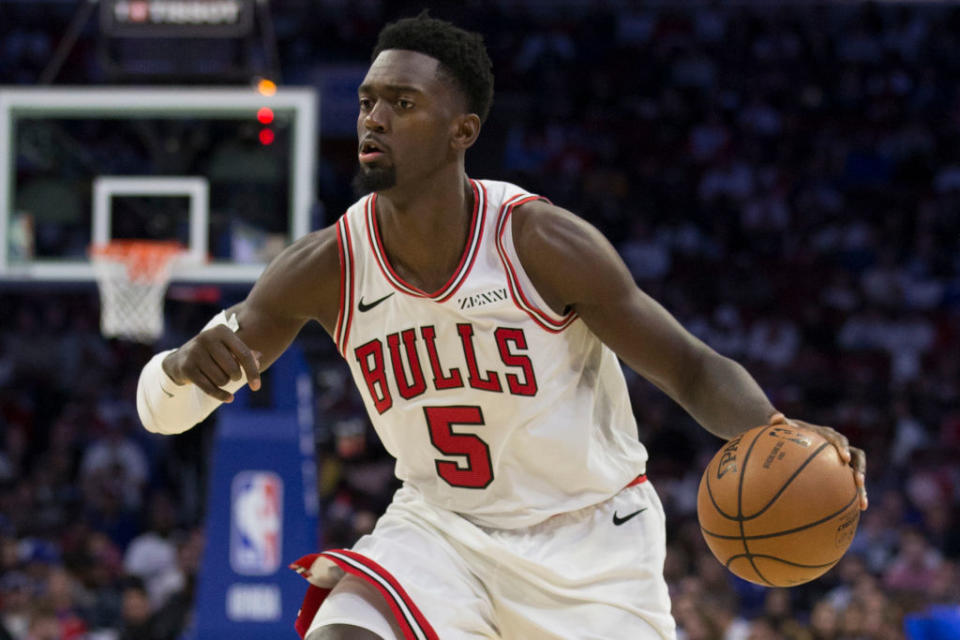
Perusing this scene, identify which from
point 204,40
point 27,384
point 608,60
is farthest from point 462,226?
point 608,60

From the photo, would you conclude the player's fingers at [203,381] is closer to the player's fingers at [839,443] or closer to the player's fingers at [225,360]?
the player's fingers at [225,360]

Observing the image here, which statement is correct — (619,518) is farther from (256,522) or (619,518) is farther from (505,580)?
(256,522)

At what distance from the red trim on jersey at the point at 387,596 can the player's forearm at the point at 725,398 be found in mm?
893

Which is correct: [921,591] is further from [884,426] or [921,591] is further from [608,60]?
[608,60]

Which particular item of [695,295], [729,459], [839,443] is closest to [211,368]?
[729,459]

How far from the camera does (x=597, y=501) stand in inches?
123

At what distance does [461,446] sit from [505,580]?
0.35 m

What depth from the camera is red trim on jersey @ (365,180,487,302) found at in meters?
3.08

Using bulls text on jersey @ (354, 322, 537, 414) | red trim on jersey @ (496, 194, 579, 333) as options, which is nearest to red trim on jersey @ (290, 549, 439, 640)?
bulls text on jersey @ (354, 322, 537, 414)

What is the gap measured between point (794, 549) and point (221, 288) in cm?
463

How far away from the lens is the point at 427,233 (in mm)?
3162

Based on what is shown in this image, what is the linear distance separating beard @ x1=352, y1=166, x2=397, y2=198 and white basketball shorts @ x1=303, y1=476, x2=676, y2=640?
828 millimetres

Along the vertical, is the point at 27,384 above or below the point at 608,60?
below

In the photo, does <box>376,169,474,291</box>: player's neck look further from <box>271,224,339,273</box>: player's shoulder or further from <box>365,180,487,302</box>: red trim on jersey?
<box>271,224,339,273</box>: player's shoulder
